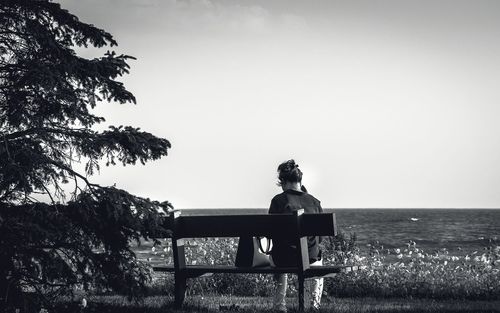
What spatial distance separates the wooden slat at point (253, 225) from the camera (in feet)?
22.7

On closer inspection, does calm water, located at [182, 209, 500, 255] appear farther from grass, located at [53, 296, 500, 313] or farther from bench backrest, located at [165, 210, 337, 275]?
bench backrest, located at [165, 210, 337, 275]

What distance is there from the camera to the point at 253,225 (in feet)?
23.8

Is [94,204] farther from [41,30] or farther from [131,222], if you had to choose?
[41,30]

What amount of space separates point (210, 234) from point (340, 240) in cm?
490

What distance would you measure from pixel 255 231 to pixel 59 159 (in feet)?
6.99

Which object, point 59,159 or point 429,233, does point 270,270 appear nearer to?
point 59,159

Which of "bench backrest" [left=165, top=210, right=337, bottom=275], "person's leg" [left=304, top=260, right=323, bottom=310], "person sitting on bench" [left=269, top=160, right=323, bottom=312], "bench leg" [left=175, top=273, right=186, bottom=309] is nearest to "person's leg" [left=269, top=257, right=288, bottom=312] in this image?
"person sitting on bench" [left=269, top=160, right=323, bottom=312]

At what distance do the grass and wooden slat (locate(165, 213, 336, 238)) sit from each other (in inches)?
31.6

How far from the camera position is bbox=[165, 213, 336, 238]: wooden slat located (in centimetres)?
691

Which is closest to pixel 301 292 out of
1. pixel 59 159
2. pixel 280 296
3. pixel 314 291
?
pixel 280 296

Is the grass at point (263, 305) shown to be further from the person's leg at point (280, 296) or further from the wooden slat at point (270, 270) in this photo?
the wooden slat at point (270, 270)

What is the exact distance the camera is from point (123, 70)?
6645 mm

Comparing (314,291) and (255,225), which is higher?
(255,225)

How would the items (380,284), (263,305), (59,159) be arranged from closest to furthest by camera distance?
(59,159) < (263,305) < (380,284)
